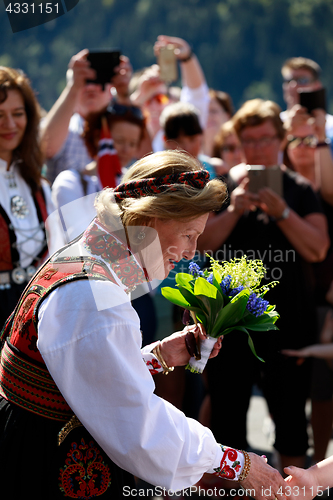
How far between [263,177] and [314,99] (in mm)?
991

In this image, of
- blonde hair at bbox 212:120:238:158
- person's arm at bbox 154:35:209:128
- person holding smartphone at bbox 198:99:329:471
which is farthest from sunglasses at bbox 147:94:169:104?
person holding smartphone at bbox 198:99:329:471

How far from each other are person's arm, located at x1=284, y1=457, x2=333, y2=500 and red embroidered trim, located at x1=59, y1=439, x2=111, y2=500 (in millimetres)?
605

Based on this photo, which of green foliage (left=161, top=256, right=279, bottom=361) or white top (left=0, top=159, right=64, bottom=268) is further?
white top (left=0, top=159, right=64, bottom=268)

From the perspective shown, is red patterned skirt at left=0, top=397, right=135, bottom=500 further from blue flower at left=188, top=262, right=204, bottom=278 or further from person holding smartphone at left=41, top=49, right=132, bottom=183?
person holding smartphone at left=41, top=49, right=132, bottom=183

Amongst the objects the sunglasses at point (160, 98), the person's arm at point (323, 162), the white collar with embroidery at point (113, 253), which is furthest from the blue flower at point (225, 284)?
the sunglasses at point (160, 98)

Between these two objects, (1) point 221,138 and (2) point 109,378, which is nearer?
(2) point 109,378

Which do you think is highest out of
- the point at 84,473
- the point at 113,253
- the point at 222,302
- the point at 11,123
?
the point at 11,123

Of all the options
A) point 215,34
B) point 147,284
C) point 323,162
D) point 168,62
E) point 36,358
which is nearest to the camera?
point 36,358

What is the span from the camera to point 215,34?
37.8m

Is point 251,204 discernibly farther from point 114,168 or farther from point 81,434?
point 81,434

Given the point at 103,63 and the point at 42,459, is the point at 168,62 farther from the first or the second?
the point at 42,459

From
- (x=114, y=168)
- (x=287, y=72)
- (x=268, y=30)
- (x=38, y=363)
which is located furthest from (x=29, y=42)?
(x=38, y=363)

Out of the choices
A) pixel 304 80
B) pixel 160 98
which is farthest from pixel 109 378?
pixel 304 80

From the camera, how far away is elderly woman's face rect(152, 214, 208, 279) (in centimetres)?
169
